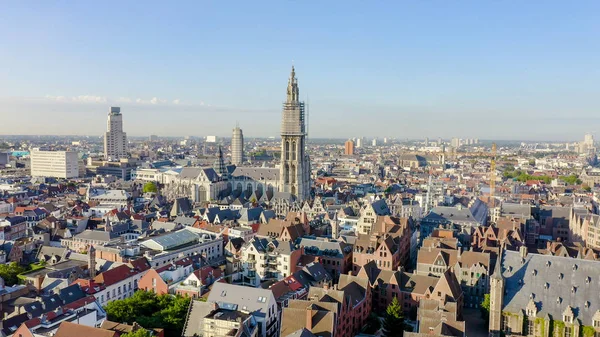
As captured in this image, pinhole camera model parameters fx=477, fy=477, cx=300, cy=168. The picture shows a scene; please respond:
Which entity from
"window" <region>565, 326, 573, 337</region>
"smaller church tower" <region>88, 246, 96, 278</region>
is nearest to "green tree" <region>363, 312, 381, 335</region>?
"window" <region>565, 326, 573, 337</region>

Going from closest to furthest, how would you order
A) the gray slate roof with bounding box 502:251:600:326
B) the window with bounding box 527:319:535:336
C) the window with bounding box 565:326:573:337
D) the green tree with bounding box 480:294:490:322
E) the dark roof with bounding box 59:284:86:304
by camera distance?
the window with bounding box 565:326:573:337, the gray slate roof with bounding box 502:251:600:326, the window with bounding box 527:319:535:336, the dark roof with bounding box 59:284:86:304, the green tree with bounding box 480:294:490:322

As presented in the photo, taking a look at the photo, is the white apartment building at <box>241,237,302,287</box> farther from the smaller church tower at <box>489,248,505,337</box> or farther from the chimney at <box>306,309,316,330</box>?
the smaller church tower at <box>489,248,505,337</box>

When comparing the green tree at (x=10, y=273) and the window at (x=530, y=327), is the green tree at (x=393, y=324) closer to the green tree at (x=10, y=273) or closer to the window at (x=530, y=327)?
the window at (x=530, y=327)

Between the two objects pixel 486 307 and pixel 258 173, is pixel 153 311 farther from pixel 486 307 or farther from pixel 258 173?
pixel 258 173

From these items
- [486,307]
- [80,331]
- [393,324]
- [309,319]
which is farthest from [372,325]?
[80,331]

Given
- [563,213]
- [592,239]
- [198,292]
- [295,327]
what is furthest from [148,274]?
[563,213]

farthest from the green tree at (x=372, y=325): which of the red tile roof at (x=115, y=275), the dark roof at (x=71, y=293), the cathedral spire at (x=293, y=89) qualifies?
the cathedral spire at (x=293, y=89)
